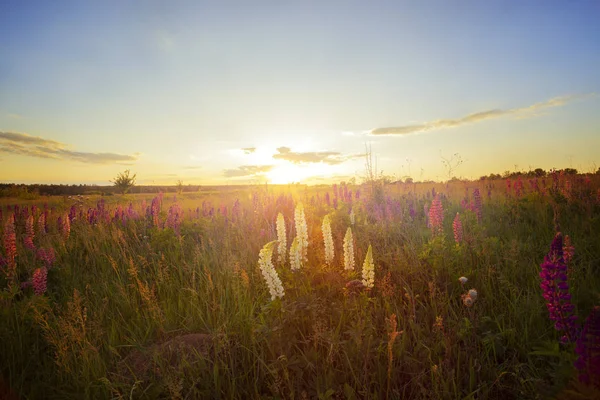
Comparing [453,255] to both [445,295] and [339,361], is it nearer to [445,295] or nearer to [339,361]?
[445,295]

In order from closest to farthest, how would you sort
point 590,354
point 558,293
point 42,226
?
point 590,354 → point 558,293 → point 42,226

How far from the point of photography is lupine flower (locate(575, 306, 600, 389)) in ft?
4.85

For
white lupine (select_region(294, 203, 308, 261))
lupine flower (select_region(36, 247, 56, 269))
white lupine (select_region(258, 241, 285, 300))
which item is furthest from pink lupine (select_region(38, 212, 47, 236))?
white lupine (select_region(258, 241, 285, 300))

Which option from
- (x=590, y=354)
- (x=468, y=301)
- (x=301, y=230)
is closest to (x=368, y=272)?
(x=468, y=301)

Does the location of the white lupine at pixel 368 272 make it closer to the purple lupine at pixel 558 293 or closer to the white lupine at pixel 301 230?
the white lupine at pixel 301 230

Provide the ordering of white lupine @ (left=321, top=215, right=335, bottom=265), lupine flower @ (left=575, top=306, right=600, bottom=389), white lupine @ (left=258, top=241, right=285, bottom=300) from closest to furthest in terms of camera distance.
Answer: lupine flower @ (left=575, top=306, right=600, bottom=389), white lupine @ (left=258, top=241, right=285, bottom=300), white lupine @ (left=321, top=215, right=335, bottom=265)

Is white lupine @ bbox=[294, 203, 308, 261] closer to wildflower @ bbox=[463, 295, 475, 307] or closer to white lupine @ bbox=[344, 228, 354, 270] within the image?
white lupine @ bbox=[344, 228, 354, 270]

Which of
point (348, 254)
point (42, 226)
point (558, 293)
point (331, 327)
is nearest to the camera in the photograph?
point (558, 293)

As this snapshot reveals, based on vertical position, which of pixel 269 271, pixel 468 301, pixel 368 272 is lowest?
pixel 468 301

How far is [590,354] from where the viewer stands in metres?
1.54

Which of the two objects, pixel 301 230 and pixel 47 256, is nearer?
pixel 301 230

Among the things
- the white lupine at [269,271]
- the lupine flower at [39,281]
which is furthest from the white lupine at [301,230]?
the lupine flower at [39,281]

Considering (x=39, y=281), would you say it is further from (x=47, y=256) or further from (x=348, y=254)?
(x=348, y=254)

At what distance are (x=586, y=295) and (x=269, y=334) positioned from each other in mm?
3104
